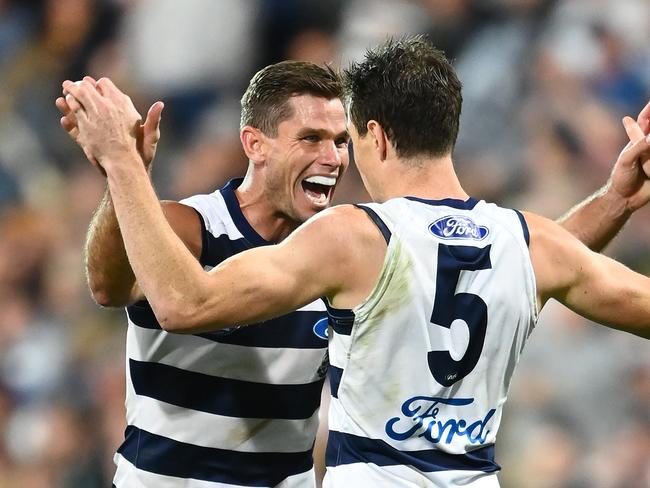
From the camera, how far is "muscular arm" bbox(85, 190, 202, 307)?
2.94 metres

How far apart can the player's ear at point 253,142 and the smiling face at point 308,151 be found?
0.08 feet

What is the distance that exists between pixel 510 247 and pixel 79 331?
13.7 feet

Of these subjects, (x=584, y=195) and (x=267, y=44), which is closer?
(x=584, y=195)

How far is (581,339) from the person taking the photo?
18.8ft

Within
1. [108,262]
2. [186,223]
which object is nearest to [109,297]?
[108,262]

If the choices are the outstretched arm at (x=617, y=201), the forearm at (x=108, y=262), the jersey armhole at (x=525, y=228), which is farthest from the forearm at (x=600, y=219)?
the forearm at (x=108, y=262)

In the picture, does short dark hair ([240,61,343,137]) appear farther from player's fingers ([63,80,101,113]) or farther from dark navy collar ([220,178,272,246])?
player's fingers ([63,80,101,113])

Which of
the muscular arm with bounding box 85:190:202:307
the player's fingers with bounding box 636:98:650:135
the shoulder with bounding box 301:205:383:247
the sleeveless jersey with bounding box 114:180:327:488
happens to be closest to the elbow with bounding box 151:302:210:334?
the shoulder with bounding box 301:205:383:247

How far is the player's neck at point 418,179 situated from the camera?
2676mm

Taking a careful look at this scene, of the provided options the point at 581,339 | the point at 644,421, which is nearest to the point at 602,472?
the point at 644,421

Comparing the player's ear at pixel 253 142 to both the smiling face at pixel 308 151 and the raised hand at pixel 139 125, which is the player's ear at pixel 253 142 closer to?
the smiling face at pixel 308 151

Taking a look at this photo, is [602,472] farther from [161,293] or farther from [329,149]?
[161,293]

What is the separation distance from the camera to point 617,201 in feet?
11.0

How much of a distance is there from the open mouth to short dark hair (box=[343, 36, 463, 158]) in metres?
0.90
